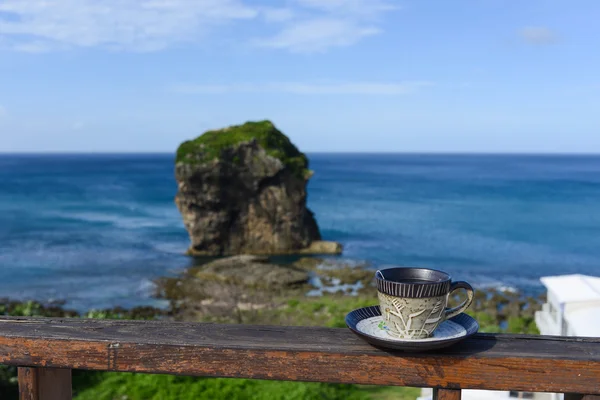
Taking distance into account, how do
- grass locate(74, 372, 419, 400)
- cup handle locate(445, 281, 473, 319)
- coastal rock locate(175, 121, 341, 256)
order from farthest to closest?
coastal rock locate(175, 121, 341, 256)
grass locate(74, 372, 419, 400)
cup handle locate(445, 281, 473, 319)

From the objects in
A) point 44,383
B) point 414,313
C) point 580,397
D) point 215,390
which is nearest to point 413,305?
point 414,313

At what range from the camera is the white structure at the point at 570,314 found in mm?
7156

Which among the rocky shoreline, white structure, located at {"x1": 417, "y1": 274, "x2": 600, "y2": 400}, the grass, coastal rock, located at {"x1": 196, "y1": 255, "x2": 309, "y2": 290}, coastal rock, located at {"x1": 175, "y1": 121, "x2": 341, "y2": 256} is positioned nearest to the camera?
white structure, located at {"x1": 417, "y1": 274, "x2": 600, "y2": 400}

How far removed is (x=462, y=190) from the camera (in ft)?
328

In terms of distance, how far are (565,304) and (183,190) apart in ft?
108

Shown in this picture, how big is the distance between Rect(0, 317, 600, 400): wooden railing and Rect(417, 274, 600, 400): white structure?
5.35m

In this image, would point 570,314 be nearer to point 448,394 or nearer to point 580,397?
point 580,397

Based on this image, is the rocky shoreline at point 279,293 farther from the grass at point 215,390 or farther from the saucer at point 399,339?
the saucer at point 399,339

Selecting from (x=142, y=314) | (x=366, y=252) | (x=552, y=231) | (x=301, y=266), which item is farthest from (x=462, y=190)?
(x=142, y=314)

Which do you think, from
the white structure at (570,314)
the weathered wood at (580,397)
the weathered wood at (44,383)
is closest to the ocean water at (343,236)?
the white structure at (570,314)

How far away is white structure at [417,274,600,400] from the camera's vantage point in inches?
282

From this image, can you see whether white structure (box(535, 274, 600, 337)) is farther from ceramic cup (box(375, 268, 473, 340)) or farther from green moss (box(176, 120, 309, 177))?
green moss (box(176, 120, 309, 177))

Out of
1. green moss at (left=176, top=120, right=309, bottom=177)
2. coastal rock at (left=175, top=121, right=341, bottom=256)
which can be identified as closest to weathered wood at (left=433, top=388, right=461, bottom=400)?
coastal rock at (left=175, top=121, right=341, bottom=256)

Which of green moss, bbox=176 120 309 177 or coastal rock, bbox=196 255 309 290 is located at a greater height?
green moss, bbox=176 120 309 177
